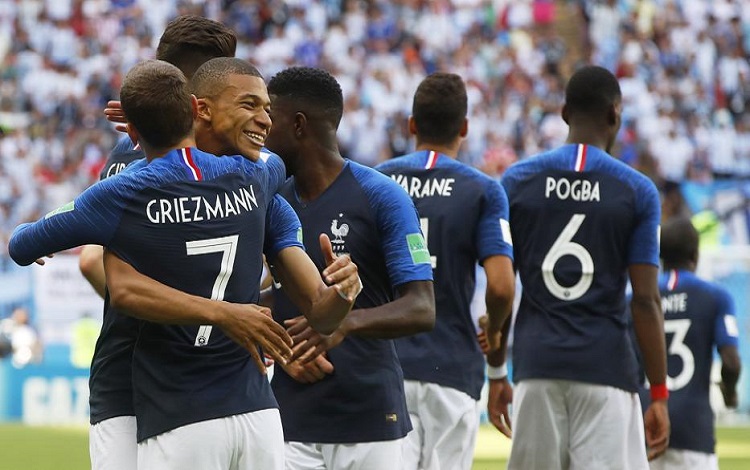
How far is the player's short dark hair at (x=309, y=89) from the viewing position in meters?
5.25

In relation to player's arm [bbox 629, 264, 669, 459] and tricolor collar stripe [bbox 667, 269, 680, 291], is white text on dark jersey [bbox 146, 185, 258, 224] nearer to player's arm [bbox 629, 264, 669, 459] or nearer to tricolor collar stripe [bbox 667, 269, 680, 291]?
player's arm [bbox 629, 264, 669, 459]

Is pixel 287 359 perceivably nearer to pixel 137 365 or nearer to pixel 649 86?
pixel 137 365

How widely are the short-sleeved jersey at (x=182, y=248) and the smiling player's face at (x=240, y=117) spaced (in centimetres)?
12

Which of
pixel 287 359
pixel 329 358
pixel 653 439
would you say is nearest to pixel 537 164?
pixel 653 439

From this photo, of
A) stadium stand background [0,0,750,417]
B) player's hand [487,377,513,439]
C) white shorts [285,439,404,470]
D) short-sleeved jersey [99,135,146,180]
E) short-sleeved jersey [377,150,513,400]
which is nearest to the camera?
short-sleeved jersey [99,135,146,180]

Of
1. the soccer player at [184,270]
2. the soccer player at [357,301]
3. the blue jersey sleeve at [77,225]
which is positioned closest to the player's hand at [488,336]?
the soccer player at [357,301]

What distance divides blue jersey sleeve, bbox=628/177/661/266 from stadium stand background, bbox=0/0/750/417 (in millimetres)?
14967

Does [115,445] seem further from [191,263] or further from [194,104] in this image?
[194,104]

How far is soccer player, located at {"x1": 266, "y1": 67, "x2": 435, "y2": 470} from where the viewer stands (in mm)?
5035

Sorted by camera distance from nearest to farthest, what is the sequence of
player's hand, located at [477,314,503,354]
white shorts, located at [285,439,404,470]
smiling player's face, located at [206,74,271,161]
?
smiling player's face, located at [206,74,271,161] → white shorts, located at [285,439,404,470] → player's hand, located at [477,314,503,354]

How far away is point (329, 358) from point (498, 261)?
54.4 inches

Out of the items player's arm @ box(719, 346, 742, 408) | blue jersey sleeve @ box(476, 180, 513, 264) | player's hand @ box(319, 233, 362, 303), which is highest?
blue jersey sleeve @ box(476, 180, 513, 264)

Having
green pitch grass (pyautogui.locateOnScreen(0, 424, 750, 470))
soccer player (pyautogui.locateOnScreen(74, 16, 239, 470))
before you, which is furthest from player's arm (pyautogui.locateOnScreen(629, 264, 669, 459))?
green pitch grass (pyautogui.locateOnScreen(0, 424, 750, 470))

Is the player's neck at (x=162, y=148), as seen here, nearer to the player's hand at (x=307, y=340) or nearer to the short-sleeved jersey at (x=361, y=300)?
the player's hand at (x=307, y=340)
